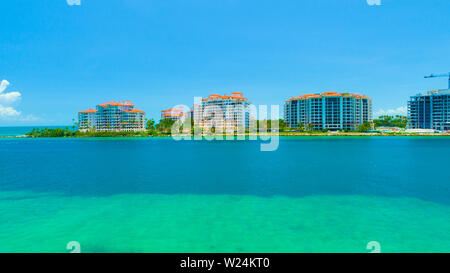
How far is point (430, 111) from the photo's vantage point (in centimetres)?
7538

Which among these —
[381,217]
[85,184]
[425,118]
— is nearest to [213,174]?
[85,184]

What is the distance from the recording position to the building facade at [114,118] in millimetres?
88375

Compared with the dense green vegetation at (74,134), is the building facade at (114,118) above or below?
above

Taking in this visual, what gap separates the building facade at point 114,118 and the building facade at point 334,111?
179 ft

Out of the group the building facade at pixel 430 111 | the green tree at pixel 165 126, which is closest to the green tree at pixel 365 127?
the building facade at pixel 430 111

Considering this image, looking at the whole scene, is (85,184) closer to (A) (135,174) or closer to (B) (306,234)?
(A) (135,174)

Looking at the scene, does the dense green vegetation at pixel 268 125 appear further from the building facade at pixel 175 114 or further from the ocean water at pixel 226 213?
the ocean water at pixel 226 213

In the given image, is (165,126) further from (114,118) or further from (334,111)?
(334,111)

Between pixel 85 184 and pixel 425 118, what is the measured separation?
300 ft

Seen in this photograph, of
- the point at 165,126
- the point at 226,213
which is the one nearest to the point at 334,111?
the point at 165,126

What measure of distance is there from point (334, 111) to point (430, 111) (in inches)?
1034

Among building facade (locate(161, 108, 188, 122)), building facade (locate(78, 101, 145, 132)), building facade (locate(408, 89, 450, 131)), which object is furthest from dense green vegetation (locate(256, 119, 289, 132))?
building facade (locate(78, 101, 145, 132))
